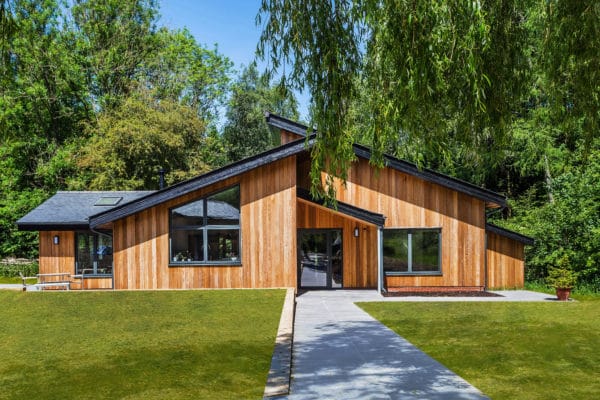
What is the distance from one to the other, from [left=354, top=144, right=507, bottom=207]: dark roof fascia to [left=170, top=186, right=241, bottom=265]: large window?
4.42 meters

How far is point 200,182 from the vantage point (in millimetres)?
16281

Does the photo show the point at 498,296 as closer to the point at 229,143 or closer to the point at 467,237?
the point at 467,237

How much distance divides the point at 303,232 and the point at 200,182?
4.04 metres

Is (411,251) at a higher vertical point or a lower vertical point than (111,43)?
lower

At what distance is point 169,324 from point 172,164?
72.8ft

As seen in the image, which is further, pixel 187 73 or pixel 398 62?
pixel 187 73

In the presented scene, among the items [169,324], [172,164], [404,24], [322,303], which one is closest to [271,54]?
[404,24]

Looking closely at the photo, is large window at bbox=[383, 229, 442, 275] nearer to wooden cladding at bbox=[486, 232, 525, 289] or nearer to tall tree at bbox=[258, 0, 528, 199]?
wooden cladding at bbox=[486, 232, 525, 289]

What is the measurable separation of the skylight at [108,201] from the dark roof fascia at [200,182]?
489 cm

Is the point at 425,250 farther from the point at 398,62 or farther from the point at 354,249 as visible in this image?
the point at 398,62

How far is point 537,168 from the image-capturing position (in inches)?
1059

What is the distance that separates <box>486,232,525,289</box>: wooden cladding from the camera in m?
18.0

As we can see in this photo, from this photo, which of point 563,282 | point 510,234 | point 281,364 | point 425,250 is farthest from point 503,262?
point 281,364

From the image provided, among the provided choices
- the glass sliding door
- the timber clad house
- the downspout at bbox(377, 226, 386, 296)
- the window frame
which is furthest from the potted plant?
the glass sliding door
